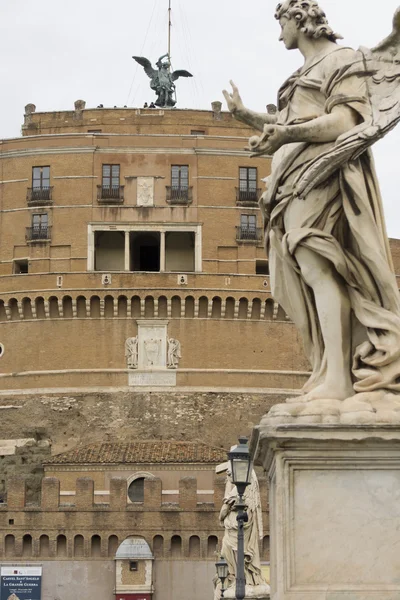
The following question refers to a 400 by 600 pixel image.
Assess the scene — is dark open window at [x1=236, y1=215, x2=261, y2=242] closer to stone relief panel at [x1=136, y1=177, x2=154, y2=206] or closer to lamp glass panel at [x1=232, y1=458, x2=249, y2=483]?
stone relief panel at [x1=136, y1=177, x2=154, y2=206]

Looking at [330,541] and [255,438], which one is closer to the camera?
[330,541]

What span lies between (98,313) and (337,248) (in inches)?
1958

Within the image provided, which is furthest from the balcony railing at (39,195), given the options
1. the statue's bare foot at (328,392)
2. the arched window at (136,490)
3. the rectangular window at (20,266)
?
the statue's bare foot at (328,392)

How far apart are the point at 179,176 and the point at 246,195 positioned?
2900mm

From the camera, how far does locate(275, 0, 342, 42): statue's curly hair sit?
5.00 meters

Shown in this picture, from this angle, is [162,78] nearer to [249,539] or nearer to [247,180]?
[247,180]

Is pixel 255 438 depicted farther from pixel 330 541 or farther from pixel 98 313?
pixel 98 313

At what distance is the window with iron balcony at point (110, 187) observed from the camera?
55.2 meters

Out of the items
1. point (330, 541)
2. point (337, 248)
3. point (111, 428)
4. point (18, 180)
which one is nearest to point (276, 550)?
point (330, 541)

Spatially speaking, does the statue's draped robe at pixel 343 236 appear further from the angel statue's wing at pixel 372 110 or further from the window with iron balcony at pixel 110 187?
the window with iron balcony at pixel 110 187

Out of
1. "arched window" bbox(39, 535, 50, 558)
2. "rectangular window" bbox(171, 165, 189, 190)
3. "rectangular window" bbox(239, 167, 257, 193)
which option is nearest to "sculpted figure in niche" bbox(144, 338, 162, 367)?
"rectangular window" bbox(171, 165, 189, 190)

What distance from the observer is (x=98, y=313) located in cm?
5425

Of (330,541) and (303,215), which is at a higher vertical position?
(303,215)

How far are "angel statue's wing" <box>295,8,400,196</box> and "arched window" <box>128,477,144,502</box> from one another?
1797 inches
